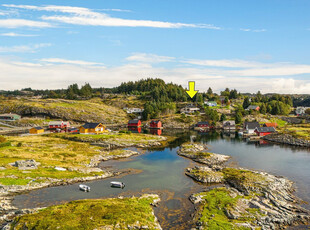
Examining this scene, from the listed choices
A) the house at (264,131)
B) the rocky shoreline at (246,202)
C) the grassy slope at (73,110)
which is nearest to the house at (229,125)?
the house at (264,131)

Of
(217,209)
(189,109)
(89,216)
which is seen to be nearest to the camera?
(89,216)

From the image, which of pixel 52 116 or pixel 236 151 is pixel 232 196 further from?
pixel 52 116

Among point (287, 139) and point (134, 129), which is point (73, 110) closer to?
point (134, 129)

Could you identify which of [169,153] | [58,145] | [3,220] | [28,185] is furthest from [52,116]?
[3,220]

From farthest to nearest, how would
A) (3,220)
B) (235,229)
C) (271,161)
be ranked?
(271,161) → (3,220) → (235,229)

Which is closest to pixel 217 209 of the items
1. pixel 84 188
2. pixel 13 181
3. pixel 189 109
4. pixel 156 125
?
pixel 84 188

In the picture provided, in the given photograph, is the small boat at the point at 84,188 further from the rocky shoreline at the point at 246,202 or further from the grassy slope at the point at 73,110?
the grassy slope at the point at 73,110
